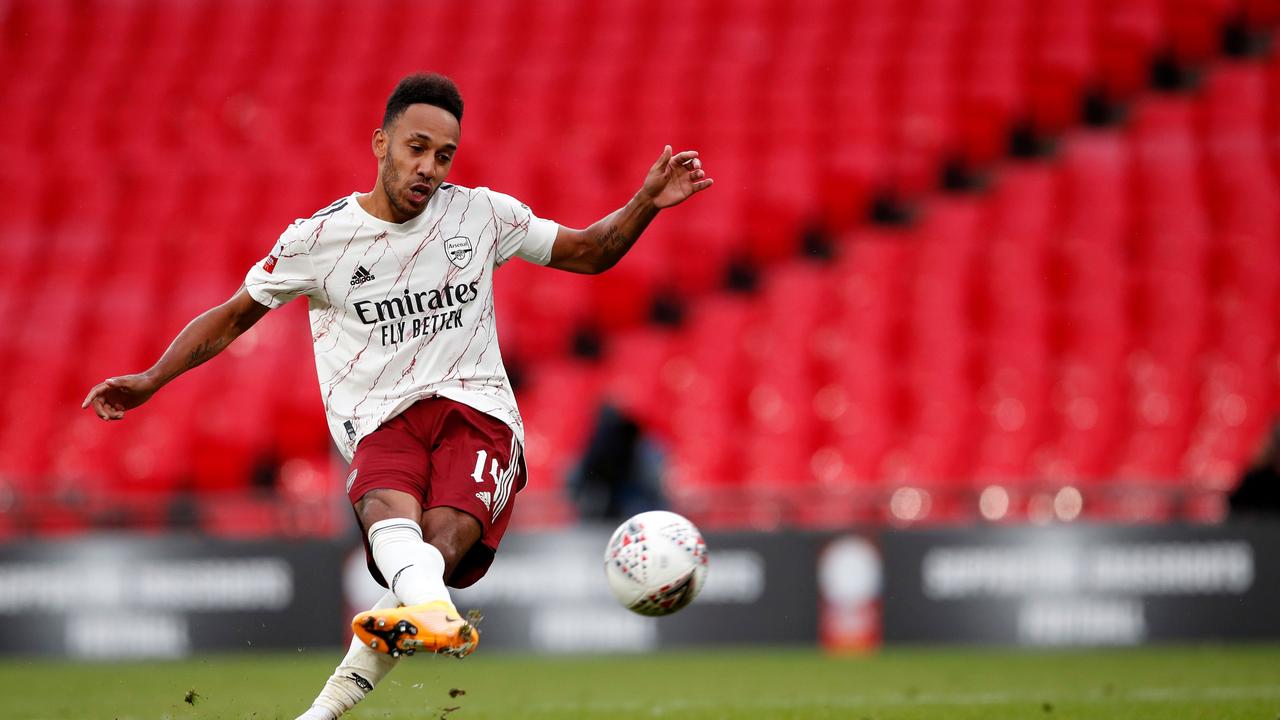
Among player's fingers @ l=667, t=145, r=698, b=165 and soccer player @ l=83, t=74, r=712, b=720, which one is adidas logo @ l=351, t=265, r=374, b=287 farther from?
player's fingers @ l=667, t=145, r=698, b=165

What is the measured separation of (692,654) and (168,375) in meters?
6.06

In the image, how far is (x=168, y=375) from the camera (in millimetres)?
4707

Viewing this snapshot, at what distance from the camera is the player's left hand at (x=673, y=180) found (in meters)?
4.91

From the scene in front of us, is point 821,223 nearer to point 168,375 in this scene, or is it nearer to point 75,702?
point 75,702

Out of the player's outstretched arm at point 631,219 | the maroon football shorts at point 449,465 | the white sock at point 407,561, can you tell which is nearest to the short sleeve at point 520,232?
the player's outstretched arm at point 631,219

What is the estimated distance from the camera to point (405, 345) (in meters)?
4.72

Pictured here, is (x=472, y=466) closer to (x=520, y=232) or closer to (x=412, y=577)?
(x=412, y=577)

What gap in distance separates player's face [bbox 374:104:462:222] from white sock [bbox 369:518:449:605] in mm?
973

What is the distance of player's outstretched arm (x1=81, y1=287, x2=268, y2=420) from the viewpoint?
4688 millimetres

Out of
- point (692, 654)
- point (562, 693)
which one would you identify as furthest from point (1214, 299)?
point (562, 693)

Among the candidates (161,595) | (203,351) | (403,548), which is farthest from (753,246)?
→ (403,548)

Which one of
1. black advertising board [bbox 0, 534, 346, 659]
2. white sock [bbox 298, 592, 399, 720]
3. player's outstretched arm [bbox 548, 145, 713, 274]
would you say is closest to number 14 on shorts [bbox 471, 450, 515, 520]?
white sock [bbox 298, 592, 399, 720]

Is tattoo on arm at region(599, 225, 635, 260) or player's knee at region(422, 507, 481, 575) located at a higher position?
tattoo on arm at region(599, 225, 635, 260)

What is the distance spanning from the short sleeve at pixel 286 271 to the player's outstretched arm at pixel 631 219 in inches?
31.6
